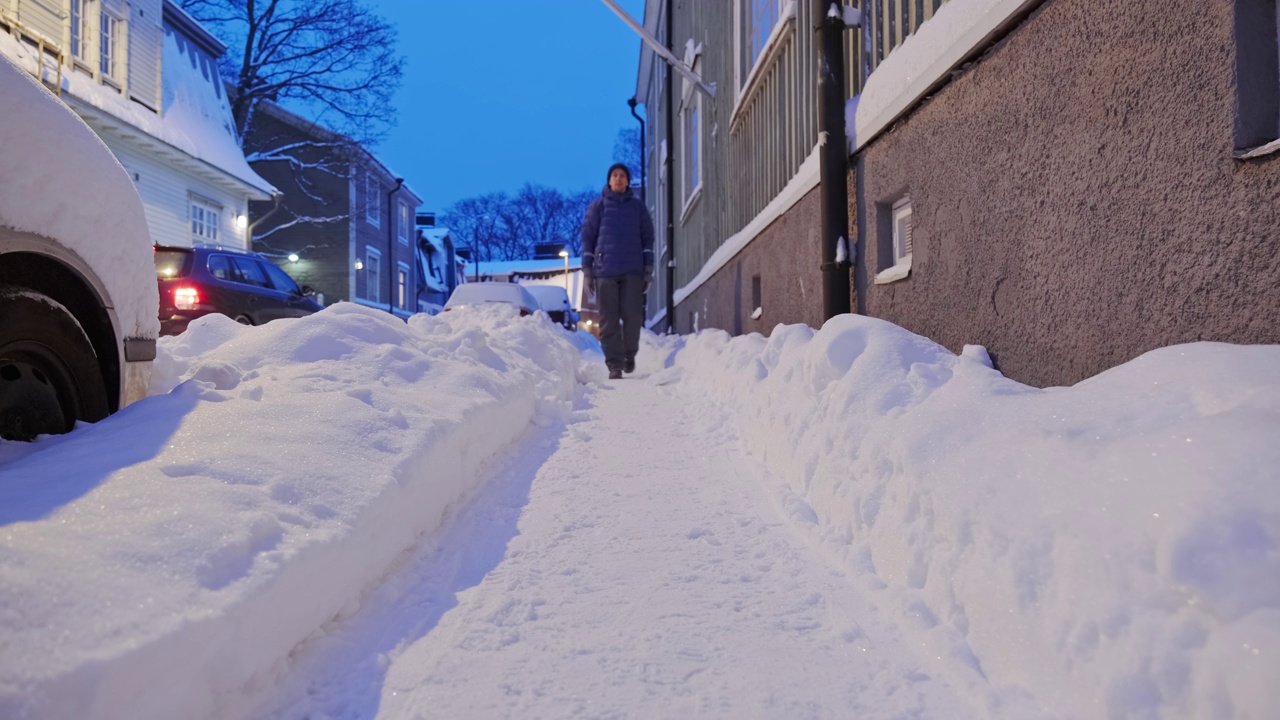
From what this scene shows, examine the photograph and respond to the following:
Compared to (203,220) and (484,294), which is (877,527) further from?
(203,220)

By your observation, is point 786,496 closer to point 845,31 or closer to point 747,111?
point 845,31

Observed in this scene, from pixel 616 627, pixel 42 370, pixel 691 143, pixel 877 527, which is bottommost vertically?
pixel 616 627

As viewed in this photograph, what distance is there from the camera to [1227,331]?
1907mm

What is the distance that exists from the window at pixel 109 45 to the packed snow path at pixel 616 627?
15.6 metres

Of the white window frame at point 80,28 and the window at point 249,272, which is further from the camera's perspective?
the white window frame at point 80,28

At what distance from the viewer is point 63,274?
231 cm

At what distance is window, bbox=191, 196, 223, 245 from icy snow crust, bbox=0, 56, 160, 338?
1702 cm

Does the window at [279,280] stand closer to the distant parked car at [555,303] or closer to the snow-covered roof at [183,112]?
the snow-covered roof at [183,112]

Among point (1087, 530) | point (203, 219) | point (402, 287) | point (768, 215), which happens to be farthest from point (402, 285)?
point (1087, 530)

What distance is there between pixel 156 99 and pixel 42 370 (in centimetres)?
1676

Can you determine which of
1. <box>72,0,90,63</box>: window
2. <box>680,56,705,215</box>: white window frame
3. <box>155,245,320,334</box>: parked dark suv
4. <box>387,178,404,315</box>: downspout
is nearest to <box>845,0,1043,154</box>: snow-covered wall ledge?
<box>680,56,705,215</box>: white window frame

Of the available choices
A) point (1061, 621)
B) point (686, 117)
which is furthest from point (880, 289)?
point (686, 117)

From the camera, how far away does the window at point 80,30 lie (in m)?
13.4

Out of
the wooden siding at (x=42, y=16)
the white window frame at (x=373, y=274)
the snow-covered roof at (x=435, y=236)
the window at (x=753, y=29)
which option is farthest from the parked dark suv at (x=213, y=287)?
the snow-covered roof at (x=435, y=236)
